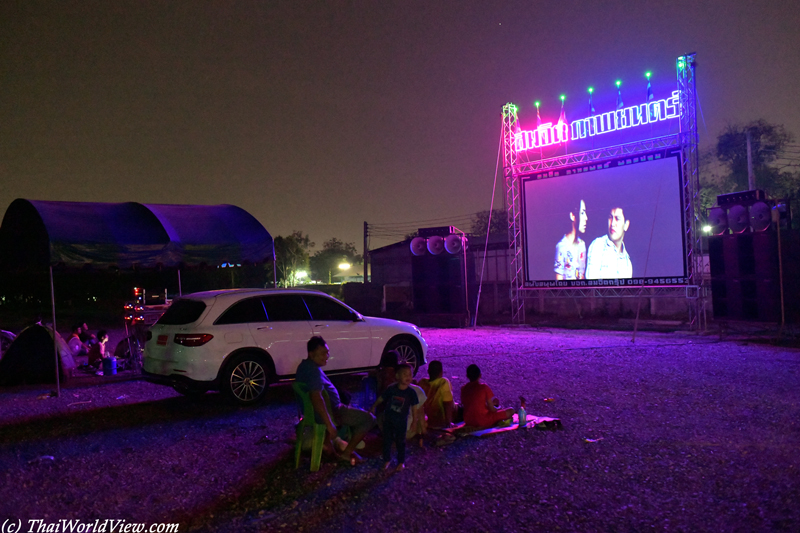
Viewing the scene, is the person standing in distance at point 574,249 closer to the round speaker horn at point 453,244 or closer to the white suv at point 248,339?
the round speaker horn at point 453,244

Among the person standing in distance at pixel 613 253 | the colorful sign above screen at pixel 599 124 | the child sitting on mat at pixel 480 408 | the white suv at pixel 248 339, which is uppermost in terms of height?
the colorful sign above screen at pixel 599 124

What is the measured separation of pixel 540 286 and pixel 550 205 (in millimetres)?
2730

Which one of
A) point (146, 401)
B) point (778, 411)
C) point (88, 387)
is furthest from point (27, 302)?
point (778, 411)

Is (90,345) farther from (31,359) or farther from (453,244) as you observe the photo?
(453,244)

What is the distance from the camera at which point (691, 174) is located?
16.5m

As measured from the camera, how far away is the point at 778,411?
21.7 feet

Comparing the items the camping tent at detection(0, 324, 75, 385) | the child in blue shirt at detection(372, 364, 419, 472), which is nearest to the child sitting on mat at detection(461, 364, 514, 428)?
the child in blue shirt at detection(372, 364, 419, 472)

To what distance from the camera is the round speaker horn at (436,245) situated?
2011 cm

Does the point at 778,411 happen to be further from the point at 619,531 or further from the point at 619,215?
the point at 619,215

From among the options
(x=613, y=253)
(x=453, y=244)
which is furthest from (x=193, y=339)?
(x=613, y=253)

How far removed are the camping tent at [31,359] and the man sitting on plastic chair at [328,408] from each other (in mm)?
6809

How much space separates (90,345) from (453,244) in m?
11.8

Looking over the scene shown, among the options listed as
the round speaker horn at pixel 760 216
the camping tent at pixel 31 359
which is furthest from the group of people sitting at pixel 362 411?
the round speaker horn at pixel 760 216

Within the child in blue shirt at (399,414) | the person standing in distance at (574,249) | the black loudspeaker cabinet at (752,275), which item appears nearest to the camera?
the child in blue shirt at (399,414)
